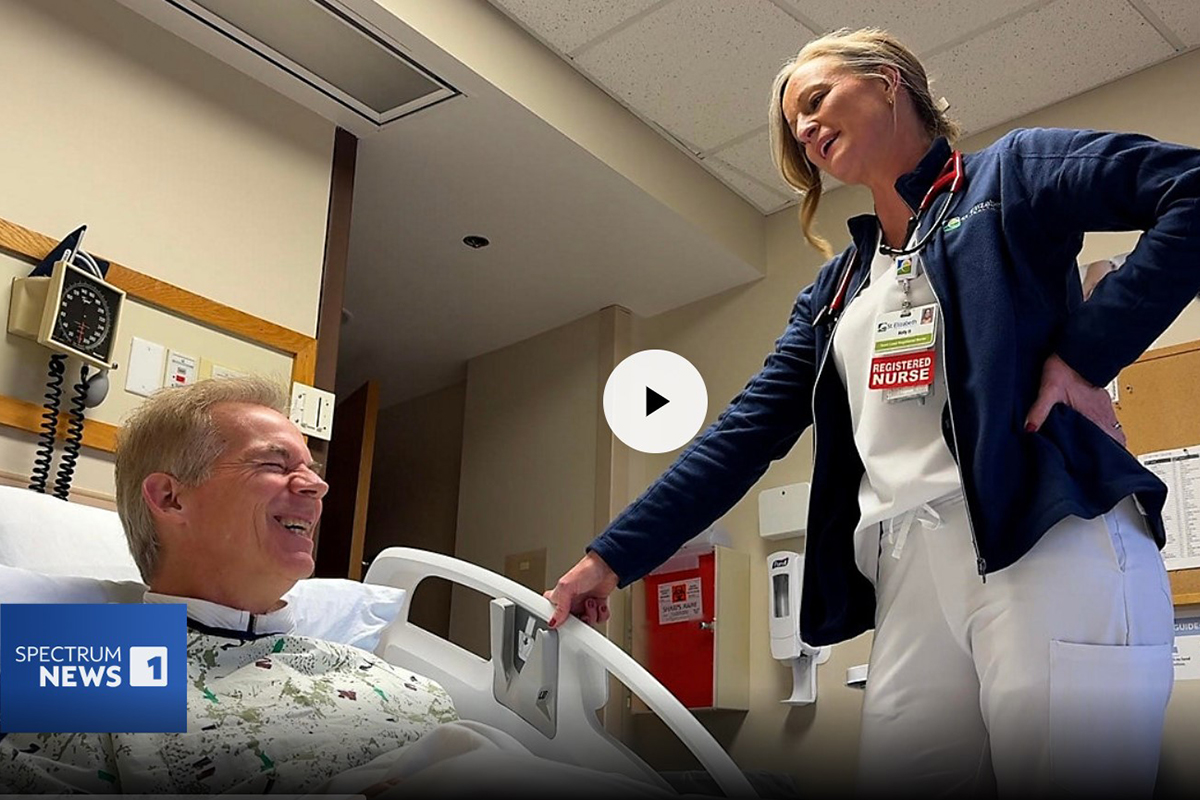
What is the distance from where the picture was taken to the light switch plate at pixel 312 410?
8.43 ft

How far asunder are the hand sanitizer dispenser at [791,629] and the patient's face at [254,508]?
6.31 ft

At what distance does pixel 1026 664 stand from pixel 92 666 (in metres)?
0.91

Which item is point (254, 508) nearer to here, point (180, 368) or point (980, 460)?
point (980, 460)

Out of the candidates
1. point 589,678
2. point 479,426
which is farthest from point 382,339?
point 589,678

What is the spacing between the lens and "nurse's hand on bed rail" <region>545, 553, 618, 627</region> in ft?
4.95

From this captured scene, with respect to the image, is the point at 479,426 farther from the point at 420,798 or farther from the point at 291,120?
the point at 420,798

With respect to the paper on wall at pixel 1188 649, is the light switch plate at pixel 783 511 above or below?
above

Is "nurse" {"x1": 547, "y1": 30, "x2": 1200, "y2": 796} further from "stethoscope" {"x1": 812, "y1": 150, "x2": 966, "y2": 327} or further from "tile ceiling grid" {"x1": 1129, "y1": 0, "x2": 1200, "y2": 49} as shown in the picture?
"tile ceiling grid" {"x1": 1129, "y1": 0, "x2": 1200, "y2": 49}

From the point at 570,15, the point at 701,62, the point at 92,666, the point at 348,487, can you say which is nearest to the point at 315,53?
the point at 570,15

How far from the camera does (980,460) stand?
125cm

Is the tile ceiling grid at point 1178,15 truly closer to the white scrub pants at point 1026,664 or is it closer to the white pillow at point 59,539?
the white scrub pants at point 1026,664

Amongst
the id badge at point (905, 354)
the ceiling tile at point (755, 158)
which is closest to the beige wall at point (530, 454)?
the ceiling tile at point (755, 158)

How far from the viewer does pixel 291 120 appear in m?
2.79

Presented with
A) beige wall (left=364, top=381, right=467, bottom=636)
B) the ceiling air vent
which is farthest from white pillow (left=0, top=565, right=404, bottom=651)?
beige wall (left=364, top=381, right=467, bottom=636)
